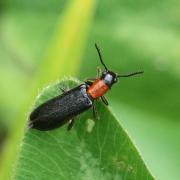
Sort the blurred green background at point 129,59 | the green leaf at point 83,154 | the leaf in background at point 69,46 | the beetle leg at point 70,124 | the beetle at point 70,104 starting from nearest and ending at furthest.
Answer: the green leaf at point 83,154 → the beetle leg at point 70,124 → the beetle at point 70,104 → the leaf in background at point 69,46 → the blurred green background at point 129,59

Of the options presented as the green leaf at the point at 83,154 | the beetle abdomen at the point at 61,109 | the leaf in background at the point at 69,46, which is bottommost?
the green leaf at the point at 83,154

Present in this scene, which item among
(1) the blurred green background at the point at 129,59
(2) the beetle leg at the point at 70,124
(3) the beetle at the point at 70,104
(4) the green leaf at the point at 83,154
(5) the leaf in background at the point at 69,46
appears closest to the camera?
(4) the green leaf at the point at 83,154

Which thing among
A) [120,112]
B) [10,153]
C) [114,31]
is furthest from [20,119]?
[114,31]

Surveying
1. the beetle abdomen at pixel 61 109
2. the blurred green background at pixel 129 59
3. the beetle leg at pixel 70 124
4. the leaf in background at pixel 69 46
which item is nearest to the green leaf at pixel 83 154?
the beetle leg at pixel 70 124

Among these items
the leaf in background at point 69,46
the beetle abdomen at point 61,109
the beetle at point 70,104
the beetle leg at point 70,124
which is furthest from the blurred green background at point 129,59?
the beetle leg at point 70,124

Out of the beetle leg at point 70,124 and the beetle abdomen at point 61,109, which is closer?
the beetle leg at point 70,124

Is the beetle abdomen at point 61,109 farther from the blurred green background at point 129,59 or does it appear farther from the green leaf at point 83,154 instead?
the blurred green background at point 129,59

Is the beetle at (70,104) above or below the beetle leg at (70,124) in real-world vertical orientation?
above
